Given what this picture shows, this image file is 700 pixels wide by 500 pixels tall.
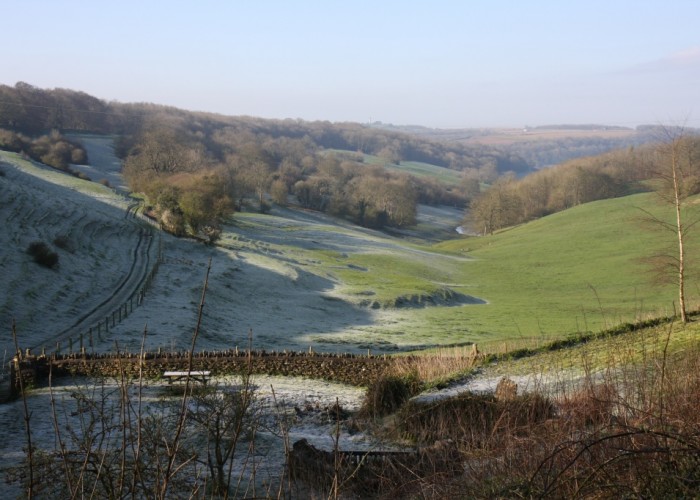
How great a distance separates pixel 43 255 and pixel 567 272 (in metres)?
54.5

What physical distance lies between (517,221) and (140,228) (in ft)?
265

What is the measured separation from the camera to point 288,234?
86312 millimetres

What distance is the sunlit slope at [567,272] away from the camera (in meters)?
46.3

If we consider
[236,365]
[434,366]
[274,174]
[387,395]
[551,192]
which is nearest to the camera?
[387,395]

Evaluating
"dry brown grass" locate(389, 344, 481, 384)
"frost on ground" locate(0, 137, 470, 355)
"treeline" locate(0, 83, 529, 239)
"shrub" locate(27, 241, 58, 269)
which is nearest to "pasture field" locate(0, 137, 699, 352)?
"frost on ground" locate(0, 137, 470, 355)

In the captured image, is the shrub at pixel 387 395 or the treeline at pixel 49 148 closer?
the shrub at pixel 387 395

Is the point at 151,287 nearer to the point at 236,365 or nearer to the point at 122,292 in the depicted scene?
the point at 122,292

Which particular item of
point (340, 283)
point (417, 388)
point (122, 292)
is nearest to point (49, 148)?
point (340, 283)

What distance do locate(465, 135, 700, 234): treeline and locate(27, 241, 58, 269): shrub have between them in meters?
88.3

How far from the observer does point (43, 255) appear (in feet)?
135

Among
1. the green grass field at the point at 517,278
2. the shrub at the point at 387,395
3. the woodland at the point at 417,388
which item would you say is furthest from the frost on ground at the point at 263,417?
the green grass field at the point at 517,278

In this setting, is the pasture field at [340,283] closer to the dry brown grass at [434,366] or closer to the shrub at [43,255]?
the shrub at [43,255]

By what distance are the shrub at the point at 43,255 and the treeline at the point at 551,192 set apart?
290 ft

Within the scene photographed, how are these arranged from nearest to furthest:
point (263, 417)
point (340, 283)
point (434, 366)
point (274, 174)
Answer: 1. point (263, 417)
2. point (434, 366)
3. point (340, 283)
4. point (274, 174)
